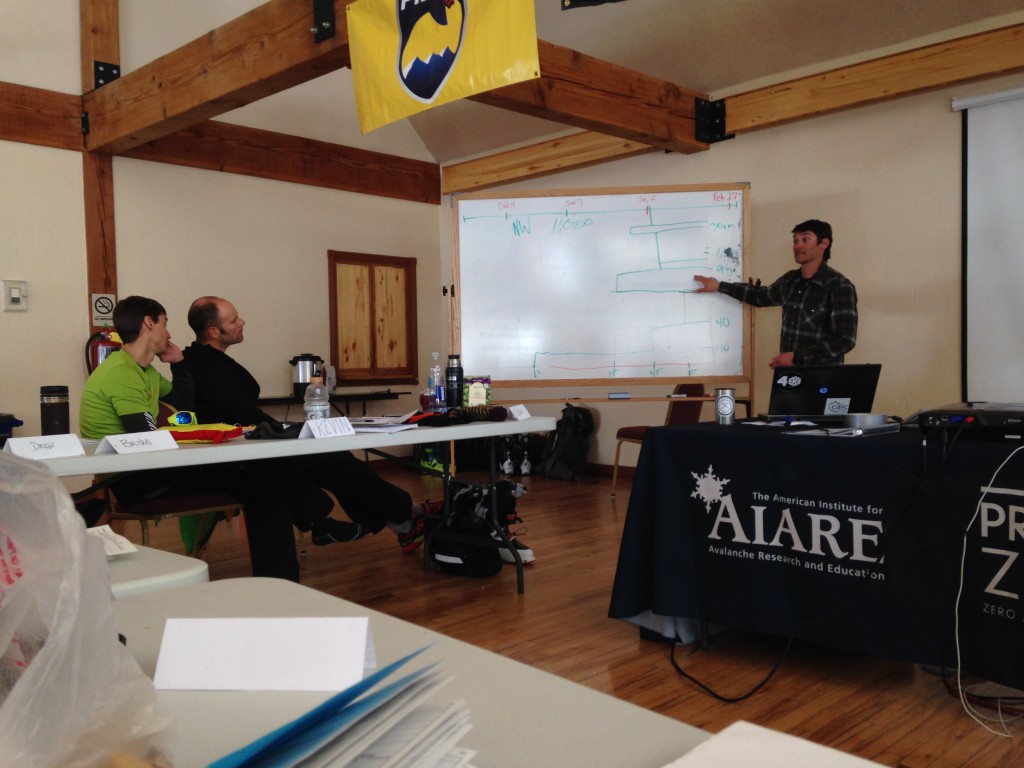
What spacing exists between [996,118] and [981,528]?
3233 mm

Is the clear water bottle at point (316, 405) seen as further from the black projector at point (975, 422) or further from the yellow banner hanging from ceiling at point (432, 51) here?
the black projector at point (975, 422)

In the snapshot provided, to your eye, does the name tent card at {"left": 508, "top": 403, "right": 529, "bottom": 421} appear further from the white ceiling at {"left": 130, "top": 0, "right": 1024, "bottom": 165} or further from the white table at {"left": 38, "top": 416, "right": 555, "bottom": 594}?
the white ceiling at {"left": 130, "top": 0, "right": 1024, "bottom": 165}

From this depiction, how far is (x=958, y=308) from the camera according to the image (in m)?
4.45

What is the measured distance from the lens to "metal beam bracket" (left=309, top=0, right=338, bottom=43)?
3.82 m

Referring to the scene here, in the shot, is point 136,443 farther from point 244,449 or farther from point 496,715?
point 496,715

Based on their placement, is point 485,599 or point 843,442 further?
point 485,599

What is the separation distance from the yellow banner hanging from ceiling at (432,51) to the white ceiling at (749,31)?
1.46 metres

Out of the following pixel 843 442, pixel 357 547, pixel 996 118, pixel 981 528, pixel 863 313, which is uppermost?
pixel 996 118

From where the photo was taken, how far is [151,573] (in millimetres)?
1157

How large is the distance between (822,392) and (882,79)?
292cm

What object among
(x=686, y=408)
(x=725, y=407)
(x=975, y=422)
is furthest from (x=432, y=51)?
(x=686, y=408)

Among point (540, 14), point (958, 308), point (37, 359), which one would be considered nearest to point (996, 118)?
point (958, 308)

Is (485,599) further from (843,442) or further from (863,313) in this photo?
(863,313)

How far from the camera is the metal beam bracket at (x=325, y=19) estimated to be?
3824 millimetres
